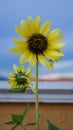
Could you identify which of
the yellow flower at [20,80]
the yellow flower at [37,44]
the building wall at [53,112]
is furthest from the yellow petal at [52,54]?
the building wall at [53,112]

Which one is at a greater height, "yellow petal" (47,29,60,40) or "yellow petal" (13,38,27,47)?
"yellow petal" (47,29,60,40)

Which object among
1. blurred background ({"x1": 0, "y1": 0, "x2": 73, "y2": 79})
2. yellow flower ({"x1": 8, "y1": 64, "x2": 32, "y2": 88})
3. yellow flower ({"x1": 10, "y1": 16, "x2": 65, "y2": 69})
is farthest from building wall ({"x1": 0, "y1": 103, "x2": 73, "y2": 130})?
yellow flower ({"x1": 10, "y1": 16, "x2": 65, "y2": 69})

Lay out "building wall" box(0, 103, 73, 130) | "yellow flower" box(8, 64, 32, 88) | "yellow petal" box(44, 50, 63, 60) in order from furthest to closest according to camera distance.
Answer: "building wall" box(0, 103, 73, 130) → "yellow flower" box(8, 64, 32, 88) → "yellow petal" box(44, 50, 63, 60)

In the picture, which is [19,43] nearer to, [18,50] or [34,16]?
[18,50]

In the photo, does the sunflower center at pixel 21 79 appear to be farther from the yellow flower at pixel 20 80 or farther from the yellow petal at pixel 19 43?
the yellow petal at pixel 19 43

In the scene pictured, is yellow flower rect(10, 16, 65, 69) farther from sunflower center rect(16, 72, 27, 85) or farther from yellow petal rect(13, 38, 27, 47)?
sunflower center rect(16, 72, 27, 85)

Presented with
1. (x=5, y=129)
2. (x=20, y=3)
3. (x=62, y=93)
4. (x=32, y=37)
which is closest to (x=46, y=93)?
(x=62, y=93)

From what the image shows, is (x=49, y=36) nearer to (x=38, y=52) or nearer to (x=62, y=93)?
(x=38, y=52)
